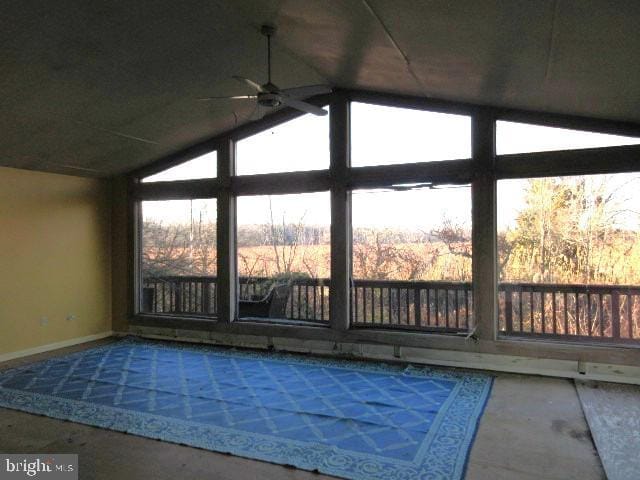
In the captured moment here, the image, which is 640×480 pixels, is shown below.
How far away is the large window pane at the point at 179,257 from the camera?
6.46 meters

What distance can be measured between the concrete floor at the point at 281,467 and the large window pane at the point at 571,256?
112 centimetres

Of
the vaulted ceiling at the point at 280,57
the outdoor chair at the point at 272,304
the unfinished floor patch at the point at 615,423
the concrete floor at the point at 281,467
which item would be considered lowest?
the concrete floor at the point at 281,467

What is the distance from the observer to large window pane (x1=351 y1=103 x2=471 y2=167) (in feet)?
16.8

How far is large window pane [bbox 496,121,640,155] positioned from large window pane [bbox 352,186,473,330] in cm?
66

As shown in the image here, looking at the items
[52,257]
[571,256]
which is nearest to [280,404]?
[571,256]

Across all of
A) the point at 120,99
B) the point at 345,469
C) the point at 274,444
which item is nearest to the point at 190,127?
the point at 120,99

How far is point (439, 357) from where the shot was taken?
201 inches

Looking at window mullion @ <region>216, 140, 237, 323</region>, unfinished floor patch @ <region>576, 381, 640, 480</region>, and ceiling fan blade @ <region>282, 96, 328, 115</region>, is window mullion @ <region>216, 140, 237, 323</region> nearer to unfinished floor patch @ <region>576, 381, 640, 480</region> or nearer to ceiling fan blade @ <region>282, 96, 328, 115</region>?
ceiling fan blade @ <region>282, 96, 328, 115</region>

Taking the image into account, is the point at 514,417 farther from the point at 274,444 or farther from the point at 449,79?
the point at 449,79

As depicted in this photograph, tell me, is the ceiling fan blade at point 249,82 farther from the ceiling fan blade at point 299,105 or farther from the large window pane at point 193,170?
the large window pane at point 193,170

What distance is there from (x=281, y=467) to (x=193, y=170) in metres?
4.71

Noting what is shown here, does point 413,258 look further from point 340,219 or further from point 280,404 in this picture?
point 280,404

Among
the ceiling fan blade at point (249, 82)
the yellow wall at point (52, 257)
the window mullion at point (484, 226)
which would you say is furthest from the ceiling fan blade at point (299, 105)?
the yellow wall at point (52, 257)

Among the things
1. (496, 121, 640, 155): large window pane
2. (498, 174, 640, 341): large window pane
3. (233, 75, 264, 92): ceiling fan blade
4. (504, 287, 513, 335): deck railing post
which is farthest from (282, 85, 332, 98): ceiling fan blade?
(504, 287, 513, 335): deck railing post
